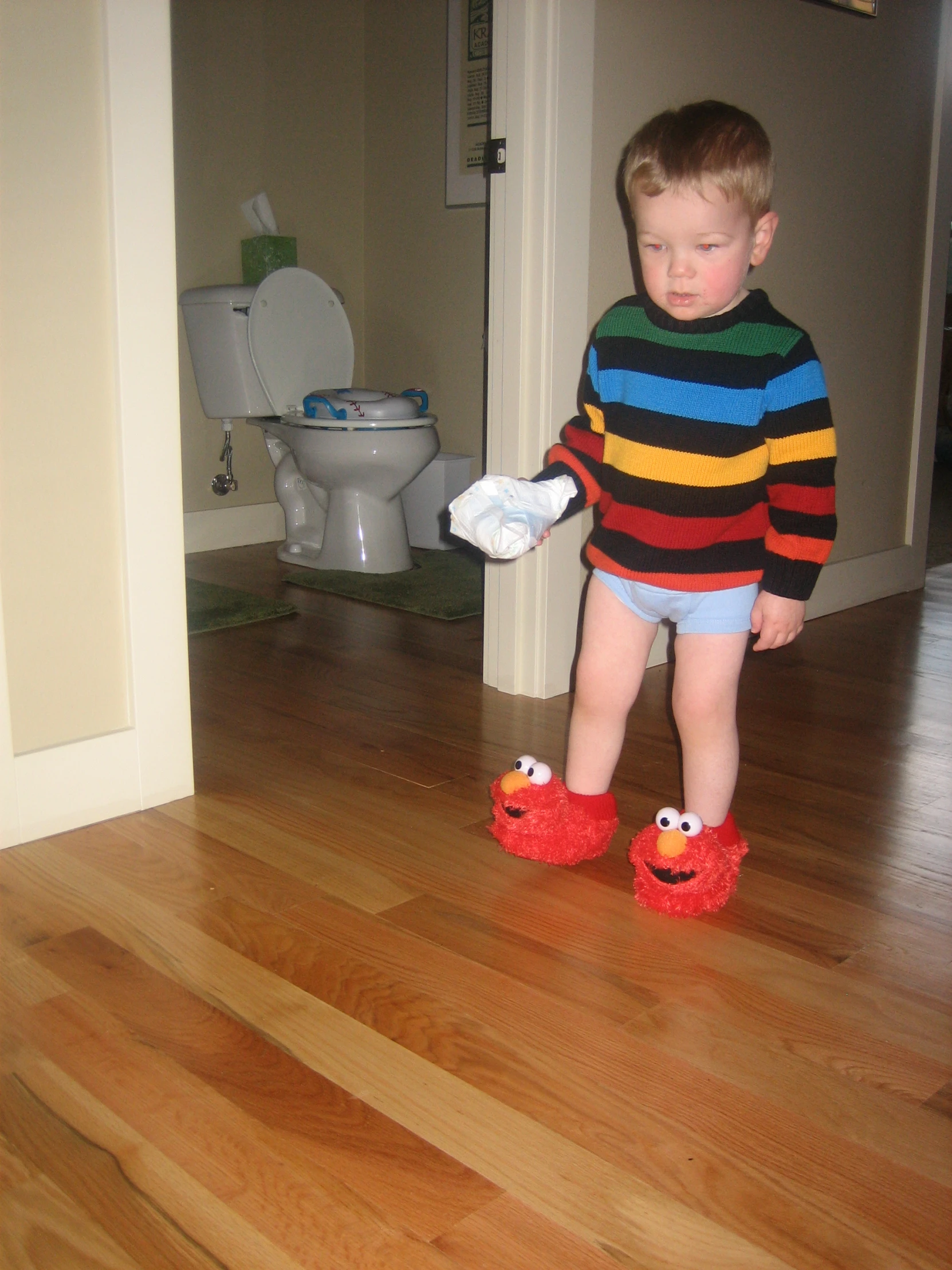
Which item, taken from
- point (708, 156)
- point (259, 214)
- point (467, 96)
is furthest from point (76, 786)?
point (467, 96)

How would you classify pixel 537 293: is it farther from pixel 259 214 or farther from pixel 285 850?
pixel 259 214

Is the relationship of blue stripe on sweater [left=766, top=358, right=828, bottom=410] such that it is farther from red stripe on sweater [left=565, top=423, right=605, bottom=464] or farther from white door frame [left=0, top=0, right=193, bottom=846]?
white door frame [left=0, top=0, right=193, bottom=846]

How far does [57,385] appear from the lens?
1403 mm

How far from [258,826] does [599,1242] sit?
32.1 inches

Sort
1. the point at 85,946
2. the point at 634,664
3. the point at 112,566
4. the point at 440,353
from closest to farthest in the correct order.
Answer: the point at 85,946 → the point at 634,664 → the point at 112,566 → the point at 440,353

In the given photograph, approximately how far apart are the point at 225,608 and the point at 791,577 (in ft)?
5.57

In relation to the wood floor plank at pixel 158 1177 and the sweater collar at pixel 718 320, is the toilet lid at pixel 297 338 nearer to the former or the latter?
the sweater collar at pixel 718 320

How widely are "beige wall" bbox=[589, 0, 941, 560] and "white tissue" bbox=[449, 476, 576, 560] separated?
34.3 inches

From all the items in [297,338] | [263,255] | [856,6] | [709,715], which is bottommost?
[709,715]

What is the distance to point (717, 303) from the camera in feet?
4.07

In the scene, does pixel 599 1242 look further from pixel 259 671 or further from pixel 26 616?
pixel 259 671

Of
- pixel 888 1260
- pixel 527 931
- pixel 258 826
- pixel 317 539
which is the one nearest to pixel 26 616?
pixel 258 826

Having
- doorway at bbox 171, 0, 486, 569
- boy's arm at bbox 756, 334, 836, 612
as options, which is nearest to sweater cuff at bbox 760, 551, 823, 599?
boy's arm at bbox 756, 334, 836, 612

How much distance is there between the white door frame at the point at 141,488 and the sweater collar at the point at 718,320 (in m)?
0.60
